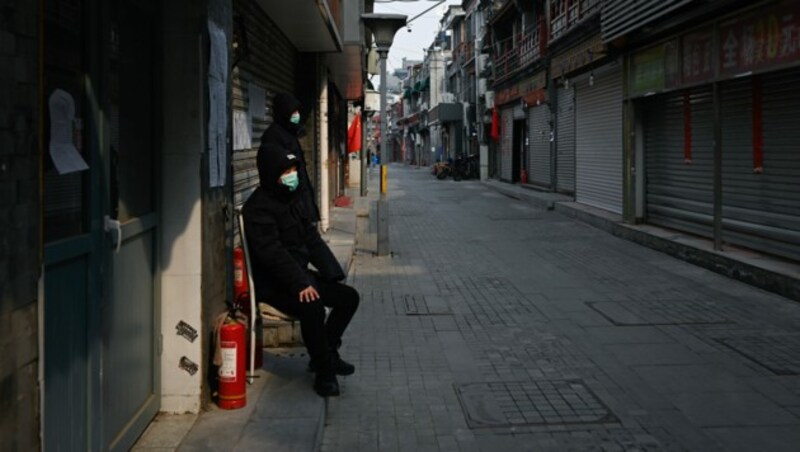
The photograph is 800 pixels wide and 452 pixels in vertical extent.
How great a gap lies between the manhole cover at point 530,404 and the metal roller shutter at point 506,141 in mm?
27343

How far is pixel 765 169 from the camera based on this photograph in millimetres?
10477

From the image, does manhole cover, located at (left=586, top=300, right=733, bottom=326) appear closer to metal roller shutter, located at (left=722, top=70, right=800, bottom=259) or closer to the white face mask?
metal roller shutter, located at (left=722, top=70, right=800, bottom=259)

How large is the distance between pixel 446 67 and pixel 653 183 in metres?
46.8

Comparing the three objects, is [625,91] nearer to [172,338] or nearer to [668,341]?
[668,341]

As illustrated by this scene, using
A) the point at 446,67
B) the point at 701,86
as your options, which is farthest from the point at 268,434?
the point at 446,67

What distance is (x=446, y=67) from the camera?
2366 inches

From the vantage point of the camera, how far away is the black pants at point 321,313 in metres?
5.16

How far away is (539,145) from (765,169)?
55.5ft

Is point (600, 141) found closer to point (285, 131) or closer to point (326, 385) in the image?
point (285, 131)

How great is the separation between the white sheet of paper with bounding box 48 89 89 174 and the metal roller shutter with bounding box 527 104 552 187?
2311 centimetres

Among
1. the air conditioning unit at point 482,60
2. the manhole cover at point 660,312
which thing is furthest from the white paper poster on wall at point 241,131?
the air conditioning unit at point 482,60

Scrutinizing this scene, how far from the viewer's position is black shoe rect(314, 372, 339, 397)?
17.2 ft

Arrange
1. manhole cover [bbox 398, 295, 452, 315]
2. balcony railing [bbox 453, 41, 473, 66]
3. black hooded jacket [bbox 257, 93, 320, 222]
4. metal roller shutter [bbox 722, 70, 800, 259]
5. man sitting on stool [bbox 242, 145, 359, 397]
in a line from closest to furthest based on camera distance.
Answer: man sitting on stool [bbox 242, 145, 359, 397] → black hooded jacket [bbox 257, 93, 320, 222] → manhole cover [bbox 398, 295, 452, 315] → metal roller shutter [bbox 722, 70, 800, 259] → balcony railing [bbox 453, 41, 473, 66]

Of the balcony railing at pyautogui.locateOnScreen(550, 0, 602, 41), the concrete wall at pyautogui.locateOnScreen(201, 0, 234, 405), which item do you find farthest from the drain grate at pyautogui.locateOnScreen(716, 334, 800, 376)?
the balcony railing at pyautogui.locateOnScreen(550, 0, 602, 41)
